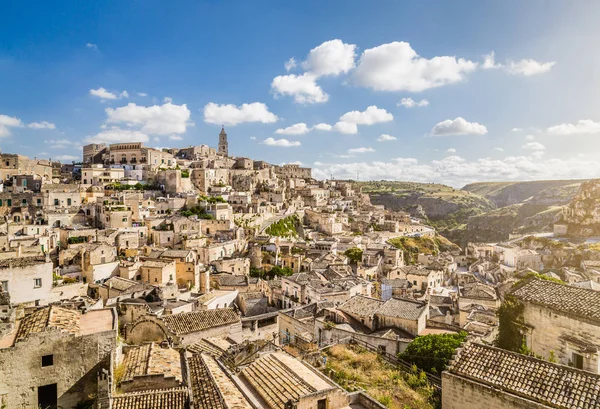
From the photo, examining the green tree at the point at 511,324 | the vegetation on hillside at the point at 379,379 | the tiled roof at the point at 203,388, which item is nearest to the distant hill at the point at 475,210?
the green tree at the point at 511,324

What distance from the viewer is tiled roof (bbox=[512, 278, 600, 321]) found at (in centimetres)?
1350

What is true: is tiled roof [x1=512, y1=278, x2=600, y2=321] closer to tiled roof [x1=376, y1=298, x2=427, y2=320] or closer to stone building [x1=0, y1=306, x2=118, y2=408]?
tiled roof [x1=376, y1=298, x2=427, y2=320]

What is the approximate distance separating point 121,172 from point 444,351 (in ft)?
222

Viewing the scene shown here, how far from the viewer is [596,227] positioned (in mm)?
75188

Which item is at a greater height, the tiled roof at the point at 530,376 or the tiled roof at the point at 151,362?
the tiled roof at the point at 530,376

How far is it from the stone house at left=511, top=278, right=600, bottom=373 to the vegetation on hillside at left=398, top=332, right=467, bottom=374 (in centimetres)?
307

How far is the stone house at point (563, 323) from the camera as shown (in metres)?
13.0

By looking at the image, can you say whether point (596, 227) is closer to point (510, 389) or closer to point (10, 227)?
point (510, 389)

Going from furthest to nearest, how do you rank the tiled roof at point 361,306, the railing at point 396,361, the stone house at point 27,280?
the tiled roof at point 361,306 < the stone house at point 27,280 < the railing at point 396,361

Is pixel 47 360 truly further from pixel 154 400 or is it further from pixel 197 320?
pixel 197 320

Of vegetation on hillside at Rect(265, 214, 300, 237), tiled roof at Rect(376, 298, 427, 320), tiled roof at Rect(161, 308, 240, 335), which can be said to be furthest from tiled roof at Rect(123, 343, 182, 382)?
vegetation on hillside at Rect(265, 214, 300, 237)

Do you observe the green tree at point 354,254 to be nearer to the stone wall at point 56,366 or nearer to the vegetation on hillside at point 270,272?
the vegetation on hillside at point 270,272

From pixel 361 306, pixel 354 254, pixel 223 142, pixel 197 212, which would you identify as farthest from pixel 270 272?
pixel 223 142

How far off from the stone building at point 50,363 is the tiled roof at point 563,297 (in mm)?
15736
